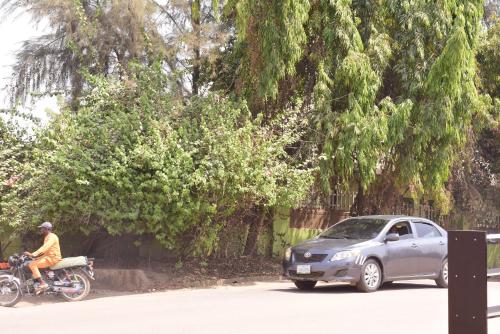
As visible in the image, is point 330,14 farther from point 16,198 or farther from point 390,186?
point 16,198

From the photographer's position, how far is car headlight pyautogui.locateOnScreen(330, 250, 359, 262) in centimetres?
1430

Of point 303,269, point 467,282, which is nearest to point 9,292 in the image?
point 303,269

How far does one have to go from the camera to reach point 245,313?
37.7ft

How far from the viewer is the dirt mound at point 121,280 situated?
53.4ft

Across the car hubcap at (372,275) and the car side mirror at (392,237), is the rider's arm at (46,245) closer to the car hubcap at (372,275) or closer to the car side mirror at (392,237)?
the car hubcap at (372,275)

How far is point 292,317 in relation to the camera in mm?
10953

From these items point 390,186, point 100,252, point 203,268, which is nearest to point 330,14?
point 390,186

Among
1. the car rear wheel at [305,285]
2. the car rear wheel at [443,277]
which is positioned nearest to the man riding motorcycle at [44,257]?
the car rear wheel at [305,285]

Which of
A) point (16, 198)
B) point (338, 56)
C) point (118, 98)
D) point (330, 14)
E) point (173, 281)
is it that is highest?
point (330, 14)

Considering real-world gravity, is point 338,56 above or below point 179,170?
above

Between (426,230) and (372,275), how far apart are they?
224cm

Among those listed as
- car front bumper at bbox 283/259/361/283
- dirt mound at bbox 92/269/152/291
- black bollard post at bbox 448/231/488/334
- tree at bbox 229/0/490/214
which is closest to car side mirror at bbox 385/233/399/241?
car front bumper at bbox 283/259/361/283

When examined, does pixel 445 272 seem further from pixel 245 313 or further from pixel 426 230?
pixel 245 313

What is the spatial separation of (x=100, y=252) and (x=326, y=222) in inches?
313
